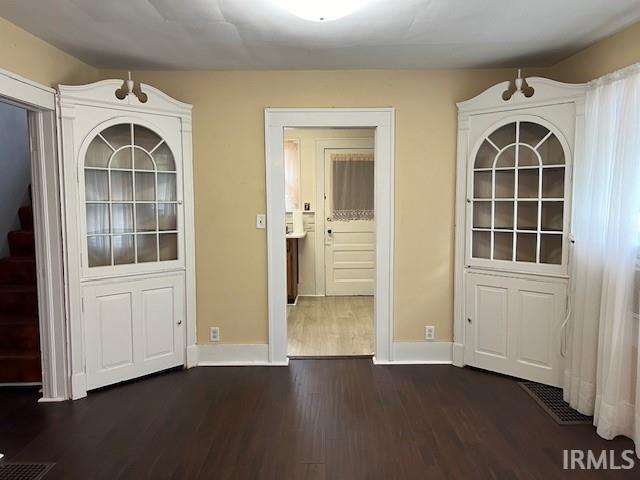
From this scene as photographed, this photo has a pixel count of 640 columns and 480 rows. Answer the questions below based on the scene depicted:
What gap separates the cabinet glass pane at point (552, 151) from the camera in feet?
9.95

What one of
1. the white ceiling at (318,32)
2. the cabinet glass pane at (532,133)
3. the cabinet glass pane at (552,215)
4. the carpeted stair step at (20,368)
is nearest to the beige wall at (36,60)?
the white ceiling at (318,32)

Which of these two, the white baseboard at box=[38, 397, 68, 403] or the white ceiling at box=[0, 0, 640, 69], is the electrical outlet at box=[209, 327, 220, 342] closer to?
the white baseboard at box=[38, 397, 68, 403]

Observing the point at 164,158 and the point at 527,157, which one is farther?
the point at 164,158

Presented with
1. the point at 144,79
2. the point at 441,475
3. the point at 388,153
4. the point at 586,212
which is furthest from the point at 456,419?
the point at 144,79

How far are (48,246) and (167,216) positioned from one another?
0.84 metres

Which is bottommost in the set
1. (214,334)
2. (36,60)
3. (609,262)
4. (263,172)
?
(214,334)

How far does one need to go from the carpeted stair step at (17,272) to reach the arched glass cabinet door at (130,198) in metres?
0.89

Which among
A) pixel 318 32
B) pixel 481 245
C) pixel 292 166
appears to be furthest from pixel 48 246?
pixel 292 166

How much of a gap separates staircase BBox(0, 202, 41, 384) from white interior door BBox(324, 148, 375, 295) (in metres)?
3.66

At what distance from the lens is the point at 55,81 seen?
9.57 feet

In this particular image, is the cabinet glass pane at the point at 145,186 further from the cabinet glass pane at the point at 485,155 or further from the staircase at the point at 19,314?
the cabinet glass pane at the point at 485,155

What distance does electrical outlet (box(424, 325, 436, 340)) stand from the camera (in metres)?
3.63

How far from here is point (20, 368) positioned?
3.14m

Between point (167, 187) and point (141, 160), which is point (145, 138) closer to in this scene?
point (141, 160)
